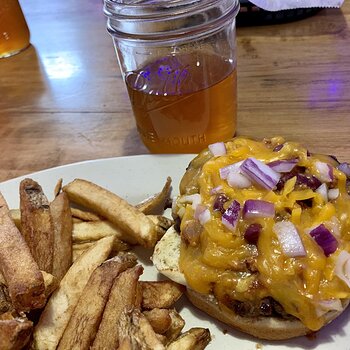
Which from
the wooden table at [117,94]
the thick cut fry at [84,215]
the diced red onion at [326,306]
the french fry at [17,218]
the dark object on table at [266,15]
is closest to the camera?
the diced red onion at [326,306]

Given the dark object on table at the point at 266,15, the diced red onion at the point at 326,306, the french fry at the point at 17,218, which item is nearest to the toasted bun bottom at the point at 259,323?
the diced red onion at the point at 326,306

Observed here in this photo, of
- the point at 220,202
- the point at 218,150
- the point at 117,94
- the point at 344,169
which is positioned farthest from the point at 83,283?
the point at 117,94

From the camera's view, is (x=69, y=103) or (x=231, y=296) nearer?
(x=231, y=296)

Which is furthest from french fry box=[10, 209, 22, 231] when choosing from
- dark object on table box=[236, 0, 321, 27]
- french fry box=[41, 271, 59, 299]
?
dark object on table box=[236, 0, 321, 27]

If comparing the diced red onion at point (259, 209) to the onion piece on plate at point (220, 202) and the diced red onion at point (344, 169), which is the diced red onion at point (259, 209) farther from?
the diced red onion at point (344, 169)

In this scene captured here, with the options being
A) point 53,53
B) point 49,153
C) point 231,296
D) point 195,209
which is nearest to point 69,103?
point 49,153

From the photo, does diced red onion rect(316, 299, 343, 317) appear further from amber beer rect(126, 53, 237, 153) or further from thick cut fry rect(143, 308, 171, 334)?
amber beer rect(126, 53, 237, 153)

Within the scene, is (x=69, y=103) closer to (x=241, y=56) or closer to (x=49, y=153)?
(x=49, y=153)
